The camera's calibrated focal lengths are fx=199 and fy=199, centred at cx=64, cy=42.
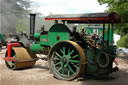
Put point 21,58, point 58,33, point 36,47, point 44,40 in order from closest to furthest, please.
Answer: point 58,33
point 44,40
point 36,47
point 21,58

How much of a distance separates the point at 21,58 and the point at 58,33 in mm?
1962

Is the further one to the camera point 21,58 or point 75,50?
point 21,58

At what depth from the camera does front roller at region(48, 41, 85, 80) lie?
5.60m

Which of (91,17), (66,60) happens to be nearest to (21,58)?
(66,60)

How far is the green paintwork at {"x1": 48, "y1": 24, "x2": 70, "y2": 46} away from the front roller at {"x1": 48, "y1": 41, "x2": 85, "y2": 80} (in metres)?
0.19

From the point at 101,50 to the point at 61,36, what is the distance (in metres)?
1.24

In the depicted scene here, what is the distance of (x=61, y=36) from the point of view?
5.93m

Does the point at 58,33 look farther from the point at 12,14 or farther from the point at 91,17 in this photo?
the point at 12,14

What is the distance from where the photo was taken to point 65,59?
5.79m

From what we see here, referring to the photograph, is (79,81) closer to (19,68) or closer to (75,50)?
(75,50)

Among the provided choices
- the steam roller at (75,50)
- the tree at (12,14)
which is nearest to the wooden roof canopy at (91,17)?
the steam roller at (75,50)

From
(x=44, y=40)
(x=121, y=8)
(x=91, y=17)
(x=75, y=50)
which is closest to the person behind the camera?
(x=91, y=17)

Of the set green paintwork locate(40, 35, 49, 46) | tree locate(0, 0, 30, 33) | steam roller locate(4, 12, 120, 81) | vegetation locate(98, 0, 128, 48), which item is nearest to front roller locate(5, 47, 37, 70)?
steam roller locate(4, 12, 120, 81)

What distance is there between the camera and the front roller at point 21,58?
7.05 metres
